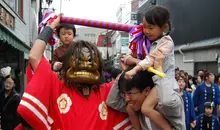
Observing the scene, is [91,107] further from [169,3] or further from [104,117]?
[169,3]

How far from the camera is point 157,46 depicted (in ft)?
7.70

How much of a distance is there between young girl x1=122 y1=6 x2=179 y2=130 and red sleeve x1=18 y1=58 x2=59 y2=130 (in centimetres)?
68

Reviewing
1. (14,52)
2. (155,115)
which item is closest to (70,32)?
(155,115)

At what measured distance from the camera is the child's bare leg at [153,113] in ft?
7.50

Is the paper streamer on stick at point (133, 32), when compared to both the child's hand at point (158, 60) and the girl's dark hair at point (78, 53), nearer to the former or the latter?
the child's hand at point (158, 60)

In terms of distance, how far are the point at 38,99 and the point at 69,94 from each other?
0.86 ft

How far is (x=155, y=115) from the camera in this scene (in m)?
2.29

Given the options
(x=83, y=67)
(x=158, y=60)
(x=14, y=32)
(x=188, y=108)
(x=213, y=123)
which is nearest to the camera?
(x=158, y=60)

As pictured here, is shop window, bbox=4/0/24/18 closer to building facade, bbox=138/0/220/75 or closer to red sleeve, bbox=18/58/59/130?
building facade, bbox=138/0/220/75

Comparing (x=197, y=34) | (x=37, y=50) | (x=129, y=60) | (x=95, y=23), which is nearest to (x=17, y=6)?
(x=197, y=34)

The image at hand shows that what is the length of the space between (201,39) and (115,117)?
15.0 m

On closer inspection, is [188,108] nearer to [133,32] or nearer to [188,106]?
[188,106]

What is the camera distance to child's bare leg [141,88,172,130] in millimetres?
2285

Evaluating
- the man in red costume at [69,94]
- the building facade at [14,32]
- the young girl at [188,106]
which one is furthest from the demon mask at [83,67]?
the building facade at [14,32]
